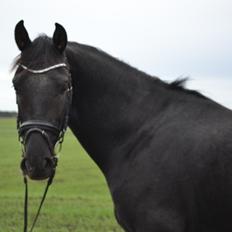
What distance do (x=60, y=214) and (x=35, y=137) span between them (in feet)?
26.2

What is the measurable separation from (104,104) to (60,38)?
0.82 meters

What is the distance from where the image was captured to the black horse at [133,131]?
4461mm

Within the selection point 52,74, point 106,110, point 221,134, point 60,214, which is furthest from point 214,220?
point 60,214

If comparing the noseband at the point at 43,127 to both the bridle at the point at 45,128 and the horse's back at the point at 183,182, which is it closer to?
the bridle at the point at 45,128

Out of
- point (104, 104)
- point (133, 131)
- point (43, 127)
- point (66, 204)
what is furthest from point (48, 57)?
point (66, 204)

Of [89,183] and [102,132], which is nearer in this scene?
[102,132]

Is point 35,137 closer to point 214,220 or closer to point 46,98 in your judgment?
point 46,98

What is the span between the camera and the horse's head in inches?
172

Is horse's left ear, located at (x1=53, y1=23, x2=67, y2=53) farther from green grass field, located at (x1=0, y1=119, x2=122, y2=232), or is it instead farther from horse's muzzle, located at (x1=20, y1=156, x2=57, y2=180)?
green grass field, located at (x1=0, y1=119, x2=122, y2=232)

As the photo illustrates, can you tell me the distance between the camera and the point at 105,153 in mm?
5160

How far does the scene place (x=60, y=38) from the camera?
15.7 ft

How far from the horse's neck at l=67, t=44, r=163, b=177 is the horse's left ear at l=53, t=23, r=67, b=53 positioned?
0.94 feet

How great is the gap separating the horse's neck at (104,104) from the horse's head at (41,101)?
1.46 ft

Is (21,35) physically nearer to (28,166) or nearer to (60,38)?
(60,38)
